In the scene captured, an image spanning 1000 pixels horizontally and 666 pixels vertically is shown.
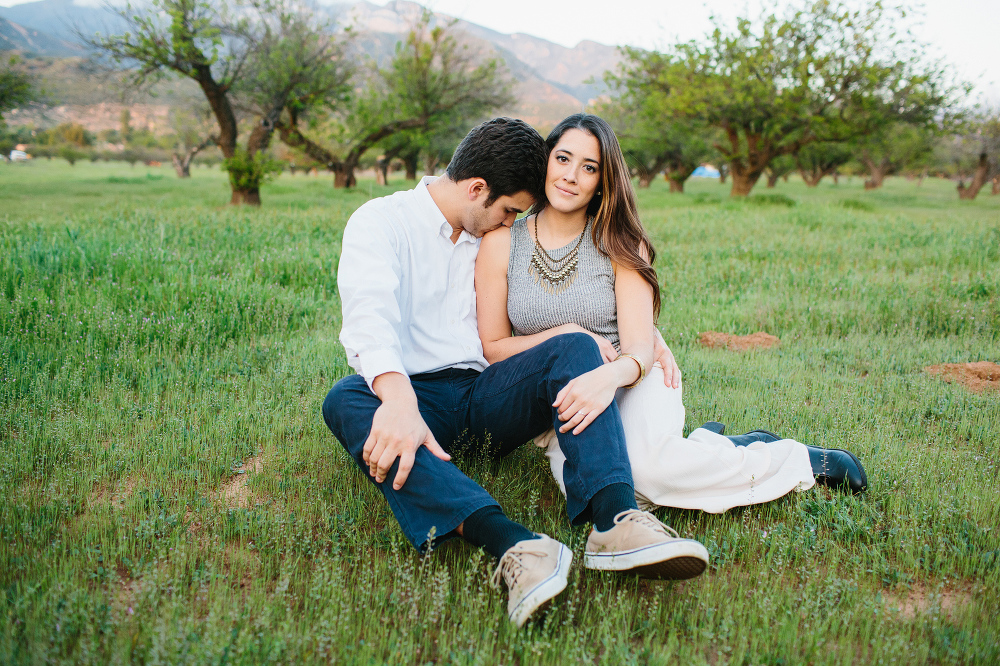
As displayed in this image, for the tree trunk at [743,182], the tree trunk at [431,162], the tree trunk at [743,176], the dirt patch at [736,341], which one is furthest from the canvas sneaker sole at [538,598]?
the tree trunk at [431,162]

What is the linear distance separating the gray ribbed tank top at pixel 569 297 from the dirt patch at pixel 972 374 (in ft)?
10.1

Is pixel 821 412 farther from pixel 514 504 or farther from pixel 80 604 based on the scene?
pixel 80 604

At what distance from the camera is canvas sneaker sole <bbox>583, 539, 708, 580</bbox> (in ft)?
6.26

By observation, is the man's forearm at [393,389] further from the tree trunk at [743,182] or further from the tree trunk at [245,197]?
the tree trunk at [743,182]

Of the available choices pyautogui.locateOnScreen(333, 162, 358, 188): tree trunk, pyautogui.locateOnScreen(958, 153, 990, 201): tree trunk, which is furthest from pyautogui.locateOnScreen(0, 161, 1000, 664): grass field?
pyautogui.locateOnScreen(958, 153, 990, 201): tree trunk

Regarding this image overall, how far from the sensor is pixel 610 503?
2.19 metres

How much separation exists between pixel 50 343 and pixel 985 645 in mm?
5378

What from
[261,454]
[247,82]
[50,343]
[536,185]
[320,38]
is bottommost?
[261,454]

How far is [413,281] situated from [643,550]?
5.22ft

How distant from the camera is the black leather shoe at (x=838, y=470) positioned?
286cm

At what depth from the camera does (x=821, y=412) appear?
3844mm

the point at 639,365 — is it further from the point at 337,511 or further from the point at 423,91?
the point at 423,91

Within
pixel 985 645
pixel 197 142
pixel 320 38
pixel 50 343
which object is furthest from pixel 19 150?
pixel 985 645

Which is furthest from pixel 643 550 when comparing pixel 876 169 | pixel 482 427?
pixel 876 169
